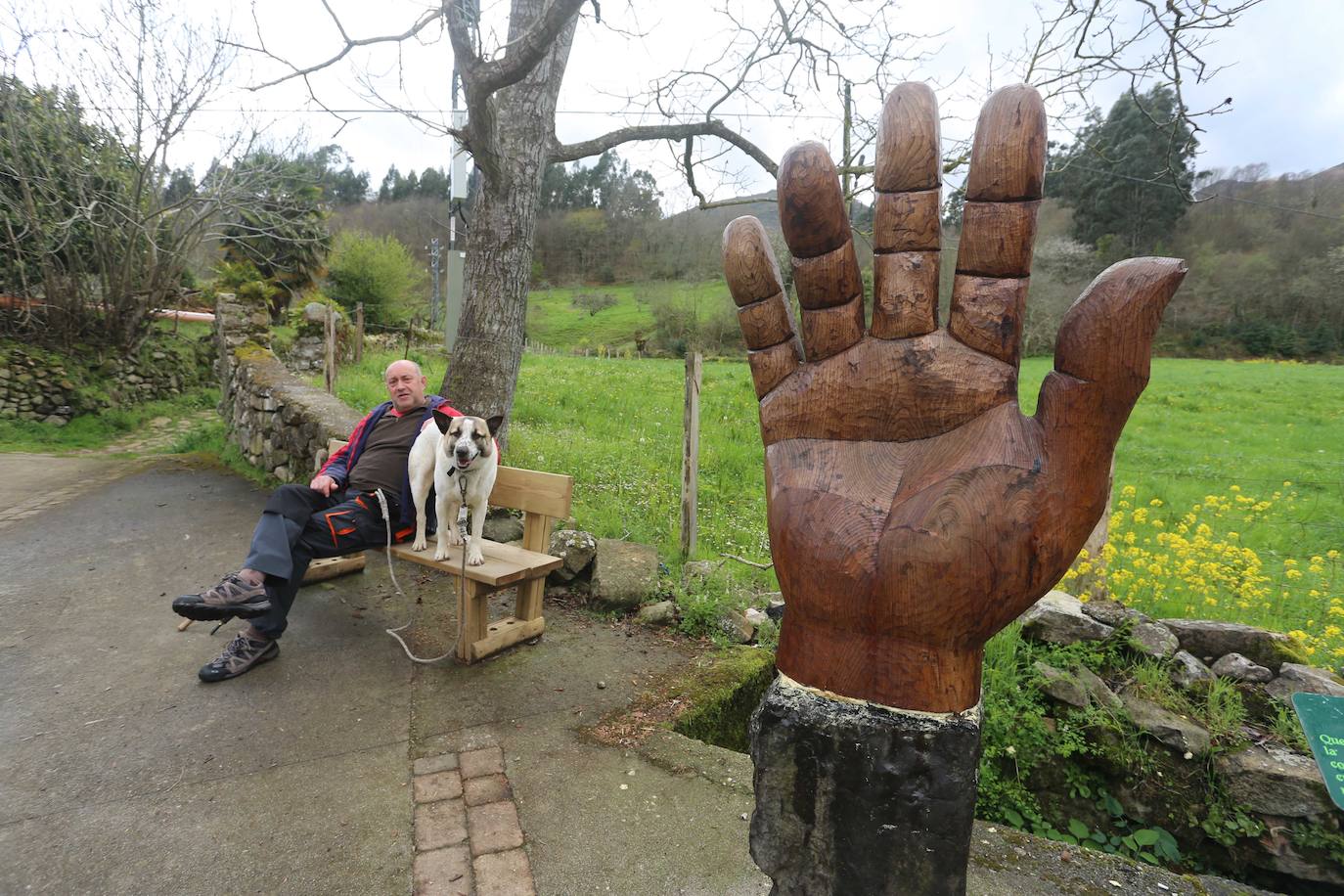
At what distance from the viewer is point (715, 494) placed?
6762 mm

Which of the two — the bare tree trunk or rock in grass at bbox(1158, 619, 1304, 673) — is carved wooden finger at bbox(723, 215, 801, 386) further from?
the bare tree trunk

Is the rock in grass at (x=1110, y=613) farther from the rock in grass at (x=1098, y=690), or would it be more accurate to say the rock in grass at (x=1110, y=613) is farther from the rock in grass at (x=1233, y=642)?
the rock in grass at (x=1098, y=690)

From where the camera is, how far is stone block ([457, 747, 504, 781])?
101 inches

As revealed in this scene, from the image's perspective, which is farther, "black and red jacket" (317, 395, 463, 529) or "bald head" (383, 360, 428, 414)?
"bald head" (383, 360, 428, 414)

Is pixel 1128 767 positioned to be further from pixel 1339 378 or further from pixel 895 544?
pixel 1339 378

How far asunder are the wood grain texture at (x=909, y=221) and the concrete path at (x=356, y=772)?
1.87m

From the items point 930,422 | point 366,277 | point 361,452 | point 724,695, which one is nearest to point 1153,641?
point 724,695

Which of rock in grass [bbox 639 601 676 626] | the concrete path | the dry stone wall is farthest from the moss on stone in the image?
the dry stone wall

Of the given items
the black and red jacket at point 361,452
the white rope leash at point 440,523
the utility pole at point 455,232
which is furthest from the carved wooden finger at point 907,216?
the utility pole at point 455,232

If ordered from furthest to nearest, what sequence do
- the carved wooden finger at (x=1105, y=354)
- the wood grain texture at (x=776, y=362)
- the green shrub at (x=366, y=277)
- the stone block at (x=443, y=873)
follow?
the green shrub at (x=366, y=277)
the stone block at (x=443, y=873)
the wood grain texture at (x=776, y=362)
the carved wooden finger at (x=1105, y=354)

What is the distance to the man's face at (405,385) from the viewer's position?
3.92 metres

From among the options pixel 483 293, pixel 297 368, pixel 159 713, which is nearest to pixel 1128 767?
pixel 159 713

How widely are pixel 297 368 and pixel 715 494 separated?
31.5 ft

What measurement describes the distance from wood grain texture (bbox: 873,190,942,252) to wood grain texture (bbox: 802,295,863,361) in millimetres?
122
